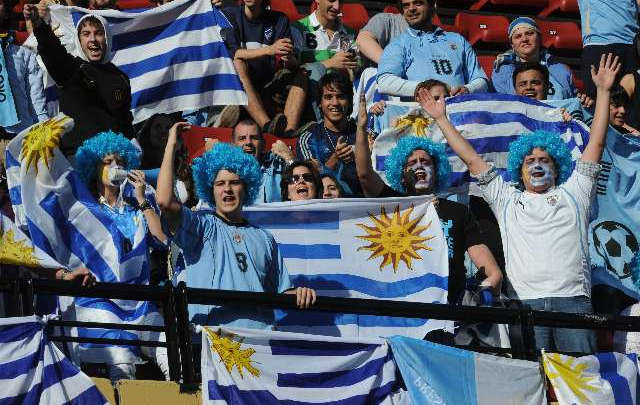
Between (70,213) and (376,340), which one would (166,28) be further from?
(376,340)

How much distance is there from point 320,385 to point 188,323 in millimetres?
742

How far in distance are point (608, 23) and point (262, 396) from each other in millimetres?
5820

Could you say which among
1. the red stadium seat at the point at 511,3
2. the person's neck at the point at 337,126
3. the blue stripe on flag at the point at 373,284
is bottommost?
the blue stripe on flag at the point at 373,284

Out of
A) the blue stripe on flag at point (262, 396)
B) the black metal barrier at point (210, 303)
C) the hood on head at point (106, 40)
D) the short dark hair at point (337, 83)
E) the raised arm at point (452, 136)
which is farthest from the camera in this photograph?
the short dark hair at point (337, 83)

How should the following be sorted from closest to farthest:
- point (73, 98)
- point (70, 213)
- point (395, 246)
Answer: point (70, 213)
point (395, 246)
point (73, 98)

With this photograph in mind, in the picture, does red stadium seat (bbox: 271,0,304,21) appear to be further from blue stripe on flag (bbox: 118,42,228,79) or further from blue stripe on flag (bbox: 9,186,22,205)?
blue stripe on flag (bbox: 9,186,22,205)

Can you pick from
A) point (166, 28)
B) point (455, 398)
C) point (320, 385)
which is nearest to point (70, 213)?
point (320, 385)

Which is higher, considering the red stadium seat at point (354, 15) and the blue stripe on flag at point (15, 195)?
the red stadium seat at point (354, 15)

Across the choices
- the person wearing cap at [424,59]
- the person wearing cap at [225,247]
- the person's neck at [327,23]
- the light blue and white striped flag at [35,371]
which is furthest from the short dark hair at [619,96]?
the light blue and white striped flag at [35,371]

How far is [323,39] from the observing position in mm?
11984

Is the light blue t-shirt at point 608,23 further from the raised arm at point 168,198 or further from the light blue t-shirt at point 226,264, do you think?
the raised arm at point 168,198

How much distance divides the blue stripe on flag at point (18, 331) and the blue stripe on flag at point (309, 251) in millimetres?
2078

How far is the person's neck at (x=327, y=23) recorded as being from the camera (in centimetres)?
1197

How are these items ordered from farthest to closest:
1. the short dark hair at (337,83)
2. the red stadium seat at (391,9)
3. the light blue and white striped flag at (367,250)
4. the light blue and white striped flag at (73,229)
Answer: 1. the red stadium seat at (391,9)
2. the short dark hair at (337,83)
3. the light blue and white striped flag at (367,250)
4. the light blue and white striped flag at (73,229)
